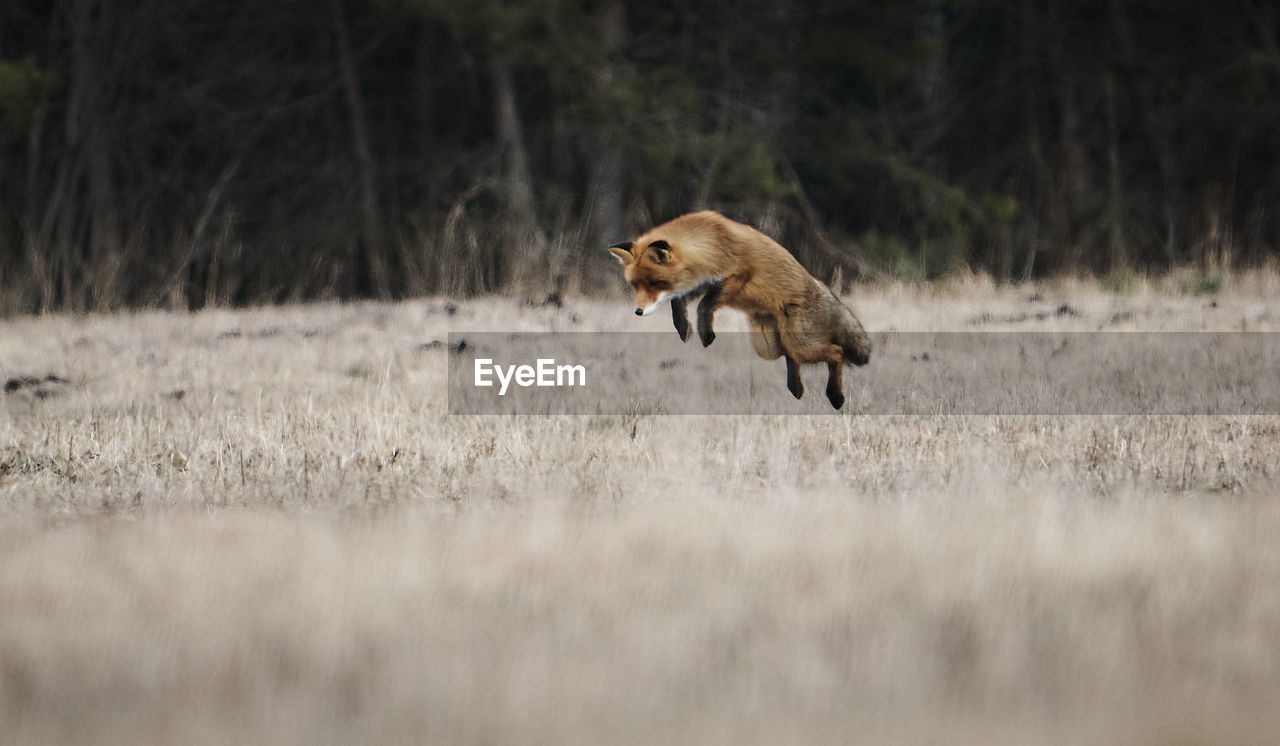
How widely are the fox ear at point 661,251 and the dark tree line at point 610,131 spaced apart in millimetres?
7745

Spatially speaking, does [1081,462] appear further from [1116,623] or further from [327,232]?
[327,232]

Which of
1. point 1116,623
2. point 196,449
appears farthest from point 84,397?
point 1116,623

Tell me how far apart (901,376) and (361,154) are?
12869 mm

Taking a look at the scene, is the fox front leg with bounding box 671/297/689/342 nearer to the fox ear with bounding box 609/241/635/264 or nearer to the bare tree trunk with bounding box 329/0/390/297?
the fox ear with bounding box 609/241/635/264

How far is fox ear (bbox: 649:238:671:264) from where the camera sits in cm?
406

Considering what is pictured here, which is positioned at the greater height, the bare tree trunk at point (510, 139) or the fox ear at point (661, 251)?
the bare tree trunk at point (510, 139)

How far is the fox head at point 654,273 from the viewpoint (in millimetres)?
4082

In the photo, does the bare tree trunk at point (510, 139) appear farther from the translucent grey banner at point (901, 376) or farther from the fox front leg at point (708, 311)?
the fox front leg at point (708, 311)

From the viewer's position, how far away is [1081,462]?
3998mm

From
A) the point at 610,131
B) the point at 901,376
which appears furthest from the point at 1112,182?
the point at 901,376
